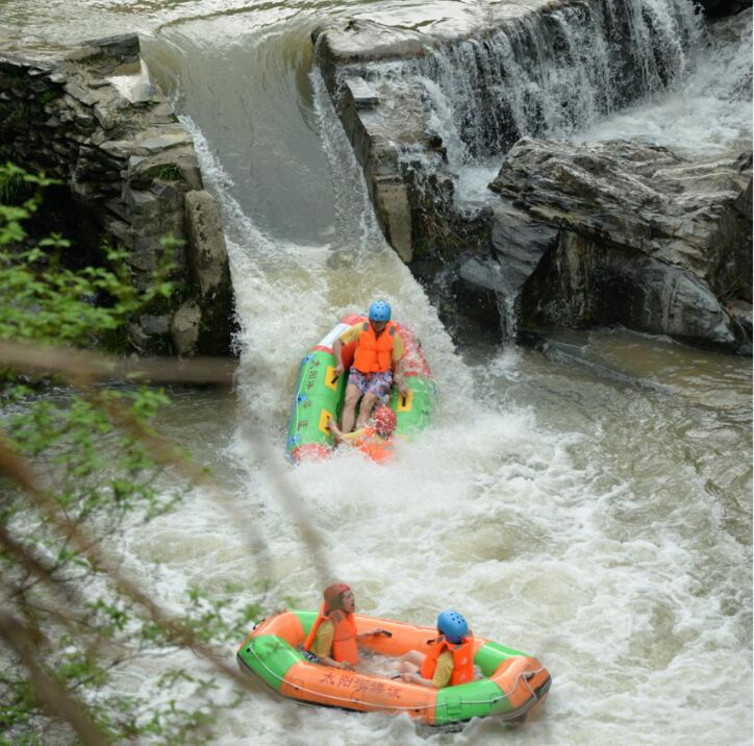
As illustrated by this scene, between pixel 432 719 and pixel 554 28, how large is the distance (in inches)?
361

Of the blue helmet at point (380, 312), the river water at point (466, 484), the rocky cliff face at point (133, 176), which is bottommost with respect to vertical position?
the river water at point (466, 484)

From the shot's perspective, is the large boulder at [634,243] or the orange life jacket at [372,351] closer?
the orange life jacket at [372,351]

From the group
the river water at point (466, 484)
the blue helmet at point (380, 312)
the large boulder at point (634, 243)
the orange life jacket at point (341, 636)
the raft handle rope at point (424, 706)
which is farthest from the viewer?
the large boulder at point (634, 243)

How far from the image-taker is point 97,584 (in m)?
7.34

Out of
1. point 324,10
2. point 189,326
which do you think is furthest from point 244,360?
point 324,10

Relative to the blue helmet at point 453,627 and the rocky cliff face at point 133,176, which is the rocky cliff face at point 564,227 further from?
the blue helmet at point 453,627

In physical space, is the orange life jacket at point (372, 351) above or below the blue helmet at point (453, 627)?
above

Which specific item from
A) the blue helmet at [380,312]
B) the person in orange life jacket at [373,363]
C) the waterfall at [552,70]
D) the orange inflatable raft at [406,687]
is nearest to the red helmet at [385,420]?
the person in orange life jacket at [373,363]

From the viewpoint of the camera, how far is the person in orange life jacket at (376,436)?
8562 mm

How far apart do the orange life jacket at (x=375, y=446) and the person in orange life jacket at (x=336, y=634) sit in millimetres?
2092

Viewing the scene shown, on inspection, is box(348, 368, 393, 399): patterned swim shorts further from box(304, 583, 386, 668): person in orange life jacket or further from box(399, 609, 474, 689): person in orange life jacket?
box(399, 609, 474, 689): person in orange life jacket

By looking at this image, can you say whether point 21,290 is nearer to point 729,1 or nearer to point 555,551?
point 555,551

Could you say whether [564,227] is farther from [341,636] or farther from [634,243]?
Answer: [341,636]

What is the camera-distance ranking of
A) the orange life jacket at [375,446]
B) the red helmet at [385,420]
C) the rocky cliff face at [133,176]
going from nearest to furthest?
the orange life jacket at [375,446] → the red helmet at [385,420] → the rocky cliff face at [133,176]
